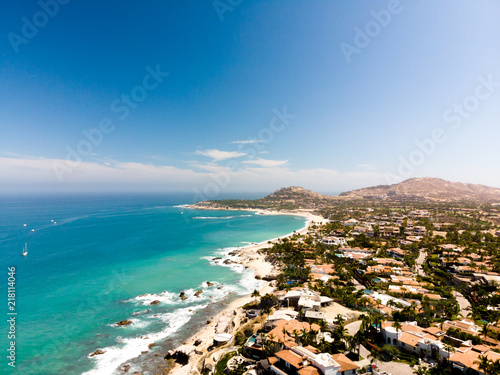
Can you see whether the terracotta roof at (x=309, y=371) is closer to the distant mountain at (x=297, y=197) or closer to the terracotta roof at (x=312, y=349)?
the terracotta roof at (x=312, y=349)

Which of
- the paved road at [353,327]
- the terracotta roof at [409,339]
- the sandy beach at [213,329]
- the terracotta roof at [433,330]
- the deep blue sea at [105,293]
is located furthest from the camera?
the deep blue sea at [105,293]

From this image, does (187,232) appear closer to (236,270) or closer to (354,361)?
(236,270)

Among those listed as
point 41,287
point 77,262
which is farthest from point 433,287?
point 77,262

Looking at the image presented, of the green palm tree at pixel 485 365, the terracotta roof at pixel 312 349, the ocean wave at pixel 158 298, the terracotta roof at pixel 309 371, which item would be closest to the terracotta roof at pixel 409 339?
the green palm tree at pixel 485 365

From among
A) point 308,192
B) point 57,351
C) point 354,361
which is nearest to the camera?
point 354,361

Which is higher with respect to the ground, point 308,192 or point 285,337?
point 308,192

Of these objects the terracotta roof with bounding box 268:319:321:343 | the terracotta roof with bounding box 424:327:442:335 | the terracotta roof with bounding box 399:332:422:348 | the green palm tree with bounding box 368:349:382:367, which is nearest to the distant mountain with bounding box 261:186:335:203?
the terracotta roof with bounding box 424:327:442:335

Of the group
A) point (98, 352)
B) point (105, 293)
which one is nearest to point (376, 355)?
point (98, 352)
